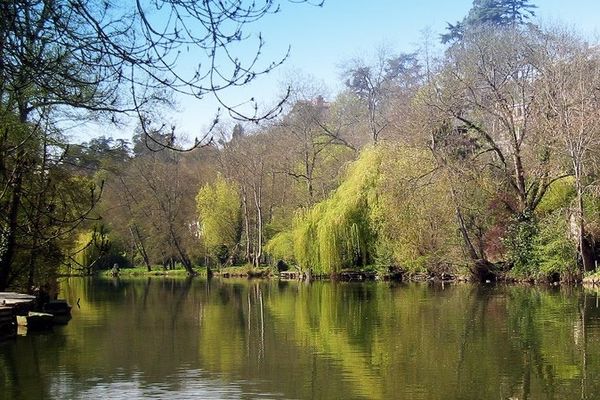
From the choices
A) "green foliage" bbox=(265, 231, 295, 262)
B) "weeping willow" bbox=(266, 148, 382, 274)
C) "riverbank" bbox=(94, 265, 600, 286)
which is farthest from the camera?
"green foliage" bbox=(265, 231, 295, 262)

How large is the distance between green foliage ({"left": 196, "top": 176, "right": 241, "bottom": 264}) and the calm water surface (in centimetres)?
2375

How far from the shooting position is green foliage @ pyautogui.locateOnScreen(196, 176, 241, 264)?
48.2m

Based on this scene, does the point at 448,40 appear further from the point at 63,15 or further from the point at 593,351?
the point at 63,15

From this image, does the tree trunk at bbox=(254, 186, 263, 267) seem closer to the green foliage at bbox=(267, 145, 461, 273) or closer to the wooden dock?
the green foliage at bbox=(267, 145, 461, 273)

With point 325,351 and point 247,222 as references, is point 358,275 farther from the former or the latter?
point 325,351

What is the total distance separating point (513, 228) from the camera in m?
30.7

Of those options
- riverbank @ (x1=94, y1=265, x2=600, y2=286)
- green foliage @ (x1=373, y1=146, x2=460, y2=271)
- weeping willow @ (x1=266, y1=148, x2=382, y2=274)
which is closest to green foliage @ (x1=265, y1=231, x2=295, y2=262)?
riverbank @ (x1=94, y1=265, x2=600, y2=286)

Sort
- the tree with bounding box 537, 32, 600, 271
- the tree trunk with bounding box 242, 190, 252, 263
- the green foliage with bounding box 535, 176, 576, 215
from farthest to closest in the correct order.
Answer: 1. the tree trunk with bounding box 242, 190, 252, 263
2. the green foliage with bounding box 535, 176, 576, 215
3. the tree with bounding box 537, 32, 600, 271

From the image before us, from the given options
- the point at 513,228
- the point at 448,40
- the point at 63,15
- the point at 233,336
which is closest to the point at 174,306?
the point at 233,336

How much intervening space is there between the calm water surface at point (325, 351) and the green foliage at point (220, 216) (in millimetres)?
23748

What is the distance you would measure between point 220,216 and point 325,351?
34.8m

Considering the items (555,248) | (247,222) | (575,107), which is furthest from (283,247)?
(575,107)

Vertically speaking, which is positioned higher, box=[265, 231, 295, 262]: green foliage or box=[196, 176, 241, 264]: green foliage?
box=[196, 176, 241, 264]: green foliage

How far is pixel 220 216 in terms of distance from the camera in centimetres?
4831
